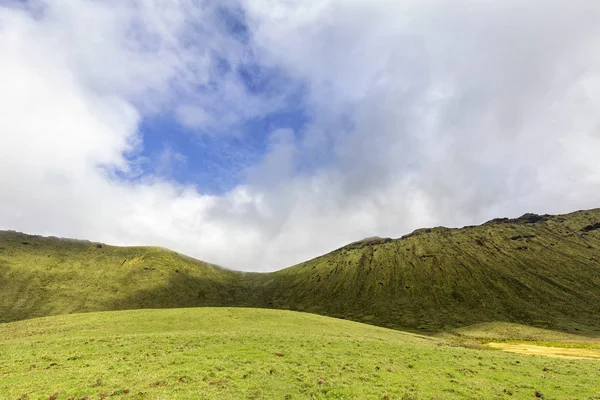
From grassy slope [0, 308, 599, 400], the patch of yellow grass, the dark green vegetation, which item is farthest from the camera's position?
the dark green vegetation

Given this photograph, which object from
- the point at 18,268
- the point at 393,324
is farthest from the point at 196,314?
the point at 18,268

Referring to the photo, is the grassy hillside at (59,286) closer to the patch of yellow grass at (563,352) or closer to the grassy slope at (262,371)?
the grassy slope at (262,371)

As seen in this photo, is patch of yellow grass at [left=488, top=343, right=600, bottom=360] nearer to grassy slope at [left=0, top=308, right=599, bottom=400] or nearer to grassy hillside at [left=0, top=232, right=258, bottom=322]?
grassy slope at [left=0, top=308, right=599, bottom=400]

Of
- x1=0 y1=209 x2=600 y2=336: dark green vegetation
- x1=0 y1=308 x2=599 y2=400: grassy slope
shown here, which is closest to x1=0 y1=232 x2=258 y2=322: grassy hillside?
x1=0 y1=209 x2=600 y2=336: dark green vegetation

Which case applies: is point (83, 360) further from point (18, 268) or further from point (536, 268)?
point (536, 268)

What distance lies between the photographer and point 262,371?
91.5ft

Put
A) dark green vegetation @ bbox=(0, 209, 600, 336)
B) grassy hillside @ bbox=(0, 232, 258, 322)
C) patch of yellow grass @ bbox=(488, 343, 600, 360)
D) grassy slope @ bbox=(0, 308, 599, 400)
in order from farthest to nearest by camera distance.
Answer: grassy hillside @ bbox=(0, 232, 258, 322), dark green vegetation @ bbox=(0, 209, 600, 336), patch of yellow grass @ bbox=(488, 343, 600, 360), grassy slope @ bbox=(0, 308, 599, 400)

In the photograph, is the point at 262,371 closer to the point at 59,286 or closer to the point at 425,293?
the point at 425,293

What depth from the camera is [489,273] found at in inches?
7446

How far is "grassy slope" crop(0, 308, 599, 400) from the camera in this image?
22.9m

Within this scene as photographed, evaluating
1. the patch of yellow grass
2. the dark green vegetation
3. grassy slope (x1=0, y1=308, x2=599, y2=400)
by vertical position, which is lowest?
grassy slope (x1=0, y1=308, x2=599, y2=400)

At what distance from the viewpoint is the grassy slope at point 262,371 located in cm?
2289

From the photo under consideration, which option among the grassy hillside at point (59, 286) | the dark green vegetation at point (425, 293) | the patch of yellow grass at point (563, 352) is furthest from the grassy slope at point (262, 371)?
the grassy hillside at point (59, 286)

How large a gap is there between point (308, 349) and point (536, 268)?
209m
